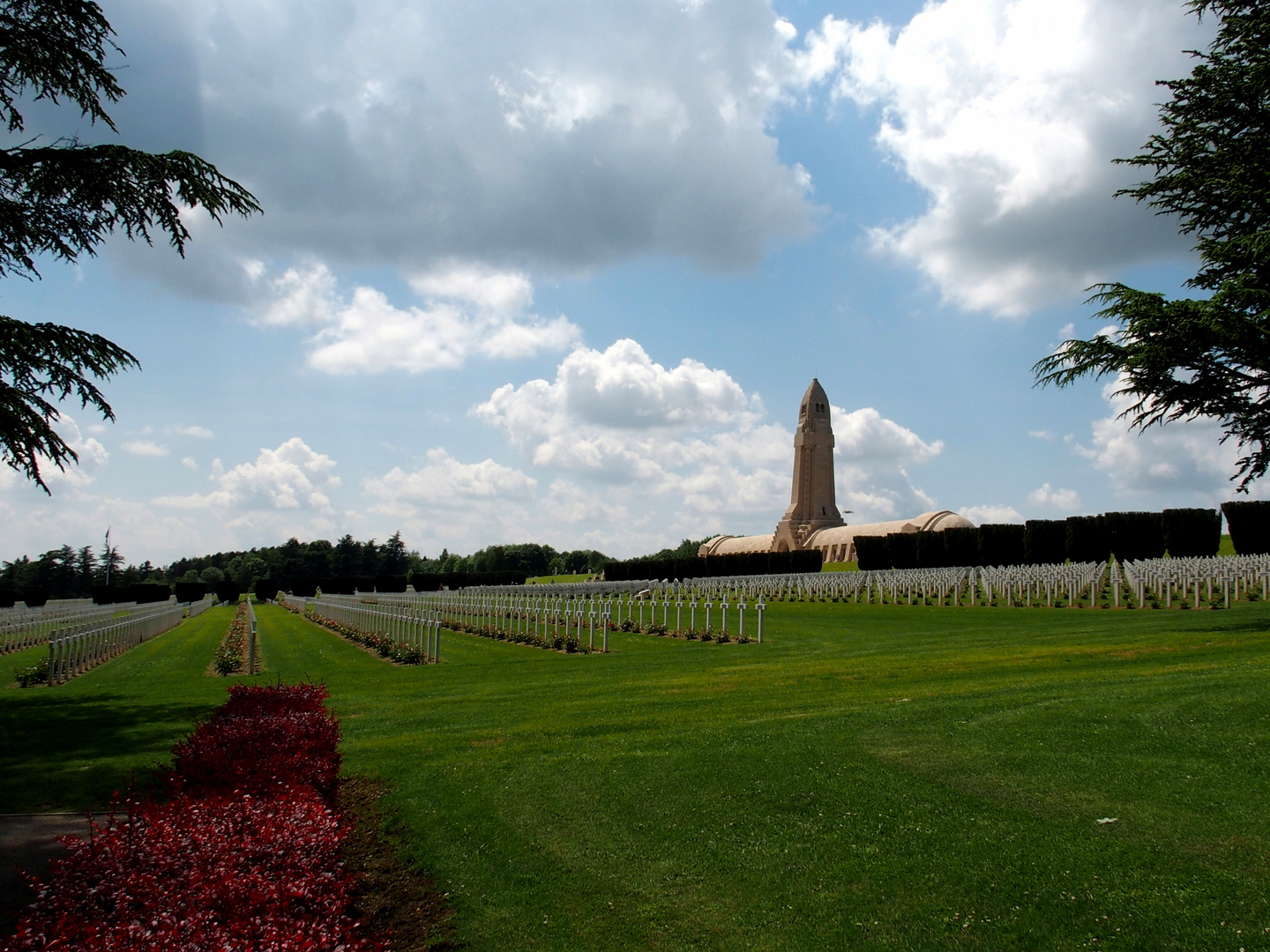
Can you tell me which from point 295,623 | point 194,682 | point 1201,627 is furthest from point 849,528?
point 194,682

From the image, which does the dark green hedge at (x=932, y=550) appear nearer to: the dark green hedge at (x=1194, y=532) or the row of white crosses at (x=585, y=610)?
the dark green hedge at (x=1194, y=532)

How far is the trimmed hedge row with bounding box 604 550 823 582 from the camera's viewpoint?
181 feet

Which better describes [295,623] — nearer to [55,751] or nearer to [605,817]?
[55,751]

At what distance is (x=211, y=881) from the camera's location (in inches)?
138

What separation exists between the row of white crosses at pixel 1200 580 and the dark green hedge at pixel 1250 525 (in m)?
12.1

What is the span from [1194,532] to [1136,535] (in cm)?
229

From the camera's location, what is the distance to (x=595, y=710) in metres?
9.66

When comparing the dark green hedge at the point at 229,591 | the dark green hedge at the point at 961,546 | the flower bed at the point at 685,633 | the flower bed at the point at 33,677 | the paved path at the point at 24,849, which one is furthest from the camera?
the dark green hedge at the point at 229,591

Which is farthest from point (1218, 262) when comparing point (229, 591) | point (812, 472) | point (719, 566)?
point (229, 591)

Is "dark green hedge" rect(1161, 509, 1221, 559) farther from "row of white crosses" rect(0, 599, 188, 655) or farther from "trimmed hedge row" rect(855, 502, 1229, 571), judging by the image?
"row of white crosses" rect(0, 599, 188, 655)

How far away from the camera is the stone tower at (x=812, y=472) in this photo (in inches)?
2872

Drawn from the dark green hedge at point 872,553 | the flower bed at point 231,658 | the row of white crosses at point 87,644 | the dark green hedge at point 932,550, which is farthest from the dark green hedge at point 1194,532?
the row of white crosses at point 87,644

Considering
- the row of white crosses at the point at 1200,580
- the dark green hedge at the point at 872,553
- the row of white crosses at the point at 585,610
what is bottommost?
the row of white crosses at the point at 585,610

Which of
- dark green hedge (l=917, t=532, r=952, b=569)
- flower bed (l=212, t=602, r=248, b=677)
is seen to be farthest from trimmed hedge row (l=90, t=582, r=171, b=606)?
dark green hedge (l=917, t=532, r=952, b=569)
